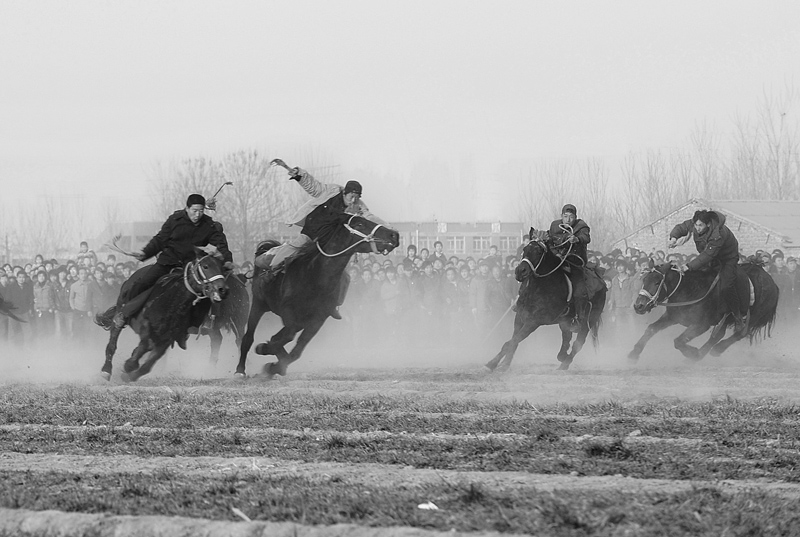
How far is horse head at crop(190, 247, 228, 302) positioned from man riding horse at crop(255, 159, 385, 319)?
129 centimetres

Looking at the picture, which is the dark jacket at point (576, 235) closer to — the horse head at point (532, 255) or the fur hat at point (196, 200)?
the horse head at point (532, 255)

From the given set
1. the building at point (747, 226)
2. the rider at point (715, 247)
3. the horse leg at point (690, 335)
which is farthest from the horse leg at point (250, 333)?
the building at point (747, 226)

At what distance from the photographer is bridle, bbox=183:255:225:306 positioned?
14.9 m

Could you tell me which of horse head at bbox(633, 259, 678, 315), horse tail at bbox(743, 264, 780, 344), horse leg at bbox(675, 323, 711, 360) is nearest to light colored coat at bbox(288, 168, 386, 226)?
horse head at bbox(633, 259, 678, 315)

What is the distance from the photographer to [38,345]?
24.3m

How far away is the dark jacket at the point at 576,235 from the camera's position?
17.3 metres

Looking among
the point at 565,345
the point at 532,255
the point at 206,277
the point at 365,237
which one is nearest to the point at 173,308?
the point at 206,277

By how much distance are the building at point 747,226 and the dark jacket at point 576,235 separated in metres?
29.1

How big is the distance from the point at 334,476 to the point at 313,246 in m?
9.04

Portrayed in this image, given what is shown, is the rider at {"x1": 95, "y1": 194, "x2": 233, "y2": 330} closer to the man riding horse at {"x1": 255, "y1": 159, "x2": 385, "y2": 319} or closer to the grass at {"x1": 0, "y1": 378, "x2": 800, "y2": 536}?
the man riding horse at {"x1": 255, "y1": 159, "x2": 385, "y2": 319}

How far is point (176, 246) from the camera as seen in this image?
15.4 meters

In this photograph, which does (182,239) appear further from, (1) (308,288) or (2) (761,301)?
(2) (761,301)

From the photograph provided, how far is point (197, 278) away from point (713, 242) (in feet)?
27.2

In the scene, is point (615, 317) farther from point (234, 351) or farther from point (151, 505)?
point (151, 505)
